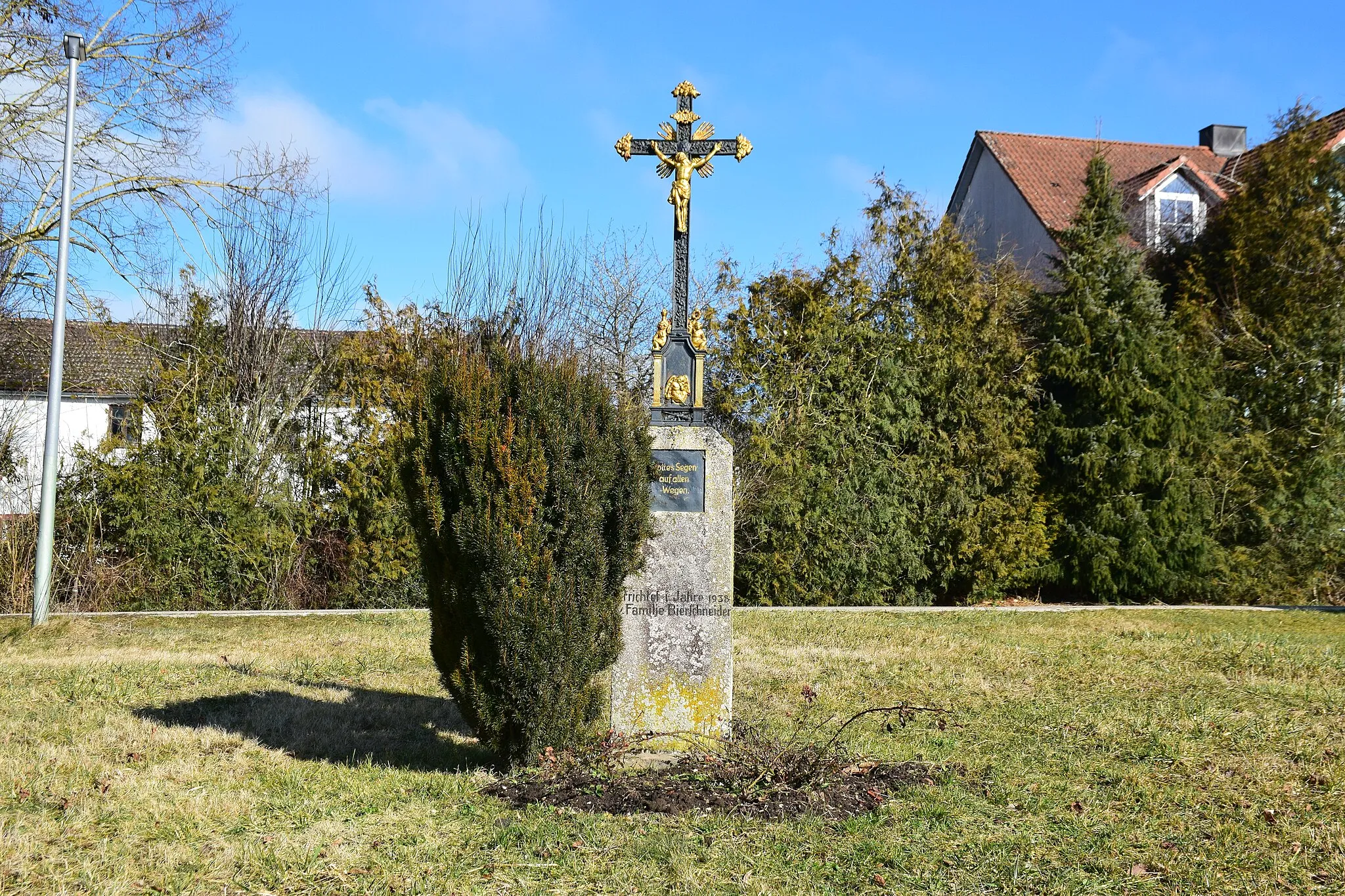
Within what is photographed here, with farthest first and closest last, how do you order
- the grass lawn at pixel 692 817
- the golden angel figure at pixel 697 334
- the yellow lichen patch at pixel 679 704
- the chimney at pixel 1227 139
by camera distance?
the chimney at pixel 1227 139 → the golden angel figure at pixel 697 334 → the yellow lichen patch at pixel 679 704 → the grass lawn at pixel 692 817

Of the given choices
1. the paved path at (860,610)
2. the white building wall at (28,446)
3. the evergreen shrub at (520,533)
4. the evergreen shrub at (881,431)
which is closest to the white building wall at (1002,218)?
the evergreen shrub at (881,431)

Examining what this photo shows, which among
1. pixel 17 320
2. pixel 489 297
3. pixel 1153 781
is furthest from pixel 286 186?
pixel 1153 781

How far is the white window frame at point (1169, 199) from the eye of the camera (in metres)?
18.1

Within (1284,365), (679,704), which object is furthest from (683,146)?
(1284,365)

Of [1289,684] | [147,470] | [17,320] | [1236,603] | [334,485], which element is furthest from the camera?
[17,320]

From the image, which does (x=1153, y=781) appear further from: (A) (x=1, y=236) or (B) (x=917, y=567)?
(A) (x=1, y=236)

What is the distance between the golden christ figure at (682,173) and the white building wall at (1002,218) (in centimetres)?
1453

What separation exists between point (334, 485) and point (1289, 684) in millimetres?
10924

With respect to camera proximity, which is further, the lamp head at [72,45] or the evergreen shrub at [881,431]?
the evergreen shrub at [881,431]

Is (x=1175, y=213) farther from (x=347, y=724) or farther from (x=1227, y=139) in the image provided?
(x=347, y=724)

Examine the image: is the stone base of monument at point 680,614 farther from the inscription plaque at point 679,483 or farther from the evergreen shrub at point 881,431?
the evergreen shrub at point 881,431

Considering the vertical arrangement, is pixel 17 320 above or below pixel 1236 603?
above

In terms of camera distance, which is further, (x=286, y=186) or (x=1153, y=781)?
(x=286, y=186)

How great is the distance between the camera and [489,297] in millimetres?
15281
